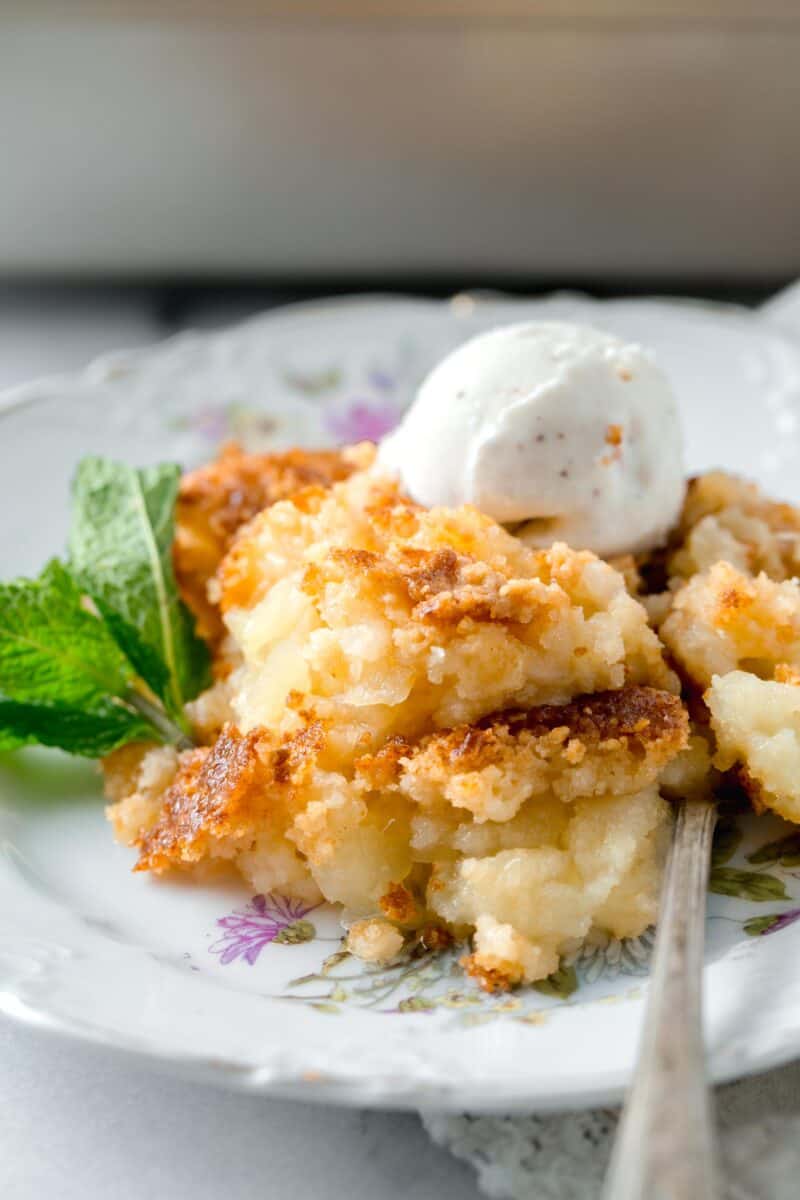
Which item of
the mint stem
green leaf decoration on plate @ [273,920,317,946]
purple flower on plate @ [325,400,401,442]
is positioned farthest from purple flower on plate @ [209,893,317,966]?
purple flower on plate @ [325,400,401,442]

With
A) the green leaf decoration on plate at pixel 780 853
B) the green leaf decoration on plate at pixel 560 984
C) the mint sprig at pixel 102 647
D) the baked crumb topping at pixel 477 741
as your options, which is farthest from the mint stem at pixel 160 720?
the green leaf decoration on plate at pixel 780 853

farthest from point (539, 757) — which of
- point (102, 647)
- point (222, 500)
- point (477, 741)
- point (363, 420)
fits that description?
point (363, 420)

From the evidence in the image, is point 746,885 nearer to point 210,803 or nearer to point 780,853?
point 780,853

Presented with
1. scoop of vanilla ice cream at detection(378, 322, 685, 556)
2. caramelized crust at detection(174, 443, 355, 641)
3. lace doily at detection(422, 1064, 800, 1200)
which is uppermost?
scoop of vanilla ice cream at detection(378, 322, 685, 556)

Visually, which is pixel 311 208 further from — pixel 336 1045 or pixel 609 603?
pixel 336 1045

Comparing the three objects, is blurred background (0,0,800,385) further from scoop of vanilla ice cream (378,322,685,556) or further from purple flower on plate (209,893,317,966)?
purple flower on plate (209,893,317,966)

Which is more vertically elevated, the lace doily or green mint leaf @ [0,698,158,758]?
green mint leaf @ [0,698,158,758]

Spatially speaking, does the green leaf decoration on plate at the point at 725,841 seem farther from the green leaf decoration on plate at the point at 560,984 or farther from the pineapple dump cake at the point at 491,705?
the green leaf decoration on plate at the point at 560,984
